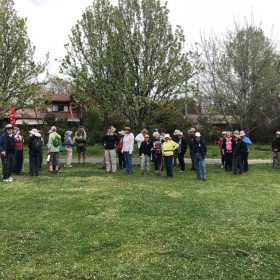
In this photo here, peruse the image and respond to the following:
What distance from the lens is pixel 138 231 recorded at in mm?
6648

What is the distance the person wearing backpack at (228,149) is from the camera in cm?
1576

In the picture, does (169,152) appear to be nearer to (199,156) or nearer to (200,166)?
(199,156)

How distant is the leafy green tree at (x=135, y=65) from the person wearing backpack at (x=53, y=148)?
3.64 metres

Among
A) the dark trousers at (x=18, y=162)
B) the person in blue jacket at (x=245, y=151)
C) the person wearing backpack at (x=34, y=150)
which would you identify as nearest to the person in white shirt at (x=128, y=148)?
the person wearing backpack at (x=34, y=150)

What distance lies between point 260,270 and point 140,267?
5.66 feet

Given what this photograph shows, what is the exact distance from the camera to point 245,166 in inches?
632

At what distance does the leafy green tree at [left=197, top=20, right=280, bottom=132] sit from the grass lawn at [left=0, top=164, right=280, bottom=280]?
9030mm

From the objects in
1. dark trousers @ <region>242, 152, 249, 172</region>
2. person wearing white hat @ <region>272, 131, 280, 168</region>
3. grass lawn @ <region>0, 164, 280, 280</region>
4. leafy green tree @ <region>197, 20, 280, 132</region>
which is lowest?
grass lawn @ <region>0, 164, 280, 280</region>

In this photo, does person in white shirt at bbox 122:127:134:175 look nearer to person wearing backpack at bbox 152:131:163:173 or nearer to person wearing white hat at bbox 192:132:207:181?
person wearing backpack at bbox 152:131:163:173

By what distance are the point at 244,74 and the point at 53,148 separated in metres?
11.2

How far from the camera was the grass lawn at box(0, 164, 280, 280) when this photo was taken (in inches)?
198

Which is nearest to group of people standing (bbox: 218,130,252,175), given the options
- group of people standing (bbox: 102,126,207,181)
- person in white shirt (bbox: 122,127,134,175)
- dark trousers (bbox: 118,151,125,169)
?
group of people standing (bbox: 102,126,207,181)

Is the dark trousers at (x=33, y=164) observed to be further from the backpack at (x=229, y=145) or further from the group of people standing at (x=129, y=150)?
the backpack at (x=229, y=145)

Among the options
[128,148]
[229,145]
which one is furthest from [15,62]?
[229,145]
